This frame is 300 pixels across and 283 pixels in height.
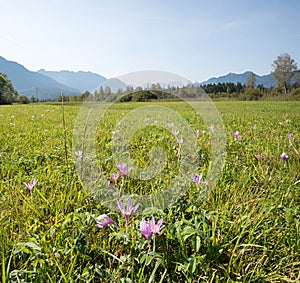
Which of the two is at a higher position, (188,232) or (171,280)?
(188,232)

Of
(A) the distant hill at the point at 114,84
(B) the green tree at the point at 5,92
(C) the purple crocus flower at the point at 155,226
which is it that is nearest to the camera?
(C) the purple crocus flower at the point at 155,226

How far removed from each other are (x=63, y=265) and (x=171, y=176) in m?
1.00

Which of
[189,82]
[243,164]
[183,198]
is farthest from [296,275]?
[189,82]

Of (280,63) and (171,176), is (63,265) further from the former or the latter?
(280,63)

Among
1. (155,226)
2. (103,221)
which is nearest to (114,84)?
(103,221)

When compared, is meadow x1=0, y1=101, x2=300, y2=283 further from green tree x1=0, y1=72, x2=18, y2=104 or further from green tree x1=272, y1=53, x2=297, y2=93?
green tree x1=272, y1=53, x2=297, y2=93

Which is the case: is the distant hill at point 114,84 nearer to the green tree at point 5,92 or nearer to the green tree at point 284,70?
the green tree at point 5,92

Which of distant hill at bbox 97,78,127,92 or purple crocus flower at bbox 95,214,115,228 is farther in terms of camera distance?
distant hill at bbox 97,78,127,92

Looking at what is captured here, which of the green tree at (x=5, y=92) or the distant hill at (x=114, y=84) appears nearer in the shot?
the distant hill at (x=114, y=84)

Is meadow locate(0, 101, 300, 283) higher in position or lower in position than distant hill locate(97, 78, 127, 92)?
lower

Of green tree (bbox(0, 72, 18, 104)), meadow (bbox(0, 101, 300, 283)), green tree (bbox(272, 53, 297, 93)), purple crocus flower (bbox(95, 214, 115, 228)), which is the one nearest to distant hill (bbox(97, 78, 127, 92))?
meadow (bbox(0, 101, 300, 283))

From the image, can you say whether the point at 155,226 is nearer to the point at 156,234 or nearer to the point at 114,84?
the point at 156,234

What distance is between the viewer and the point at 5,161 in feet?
7.37

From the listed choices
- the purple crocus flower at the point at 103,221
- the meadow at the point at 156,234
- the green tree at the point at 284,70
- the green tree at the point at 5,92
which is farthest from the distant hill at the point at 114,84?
the green tree at the point at 284,70
